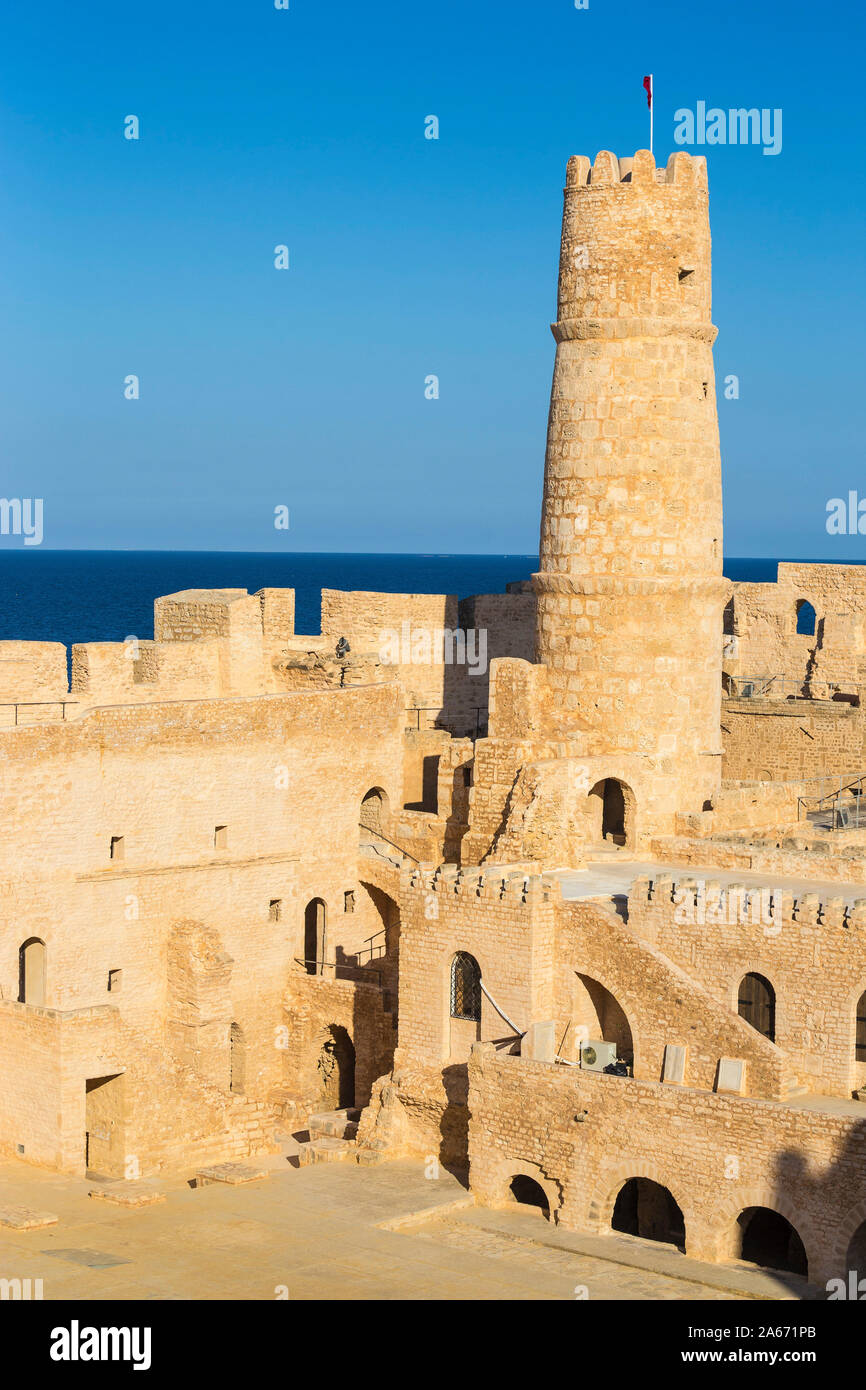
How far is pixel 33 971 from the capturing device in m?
33.5

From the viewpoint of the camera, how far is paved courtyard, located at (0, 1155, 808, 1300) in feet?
86.3

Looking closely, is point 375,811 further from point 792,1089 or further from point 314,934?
point 792,1089

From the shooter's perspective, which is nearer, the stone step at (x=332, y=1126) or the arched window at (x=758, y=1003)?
the arched window at (x=758, y=1003)

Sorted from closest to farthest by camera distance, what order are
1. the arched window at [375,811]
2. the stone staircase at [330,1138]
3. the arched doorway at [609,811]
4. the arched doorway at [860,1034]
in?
the arched doorway at [860,1034] < the stone staircase at [330,1138] < the arched doorway at [609,811] < the arched window at [375,811]

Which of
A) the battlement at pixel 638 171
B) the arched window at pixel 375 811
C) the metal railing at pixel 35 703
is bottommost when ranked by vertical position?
the arched window at pixel 375 811

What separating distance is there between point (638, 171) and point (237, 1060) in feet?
52.0

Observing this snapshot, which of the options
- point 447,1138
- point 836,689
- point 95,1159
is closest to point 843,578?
point 836,689

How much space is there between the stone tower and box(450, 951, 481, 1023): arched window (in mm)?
5017

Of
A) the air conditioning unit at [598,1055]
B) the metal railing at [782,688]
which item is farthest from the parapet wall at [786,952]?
the metal railing at [782,688]

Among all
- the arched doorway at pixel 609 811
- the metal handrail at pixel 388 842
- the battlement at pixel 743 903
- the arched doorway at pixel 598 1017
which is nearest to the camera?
the battlement at pixel 743 903

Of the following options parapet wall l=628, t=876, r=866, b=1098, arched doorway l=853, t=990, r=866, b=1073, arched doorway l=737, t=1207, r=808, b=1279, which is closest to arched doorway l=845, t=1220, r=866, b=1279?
arched doorway l=737, t=1207, r=808, b=1279

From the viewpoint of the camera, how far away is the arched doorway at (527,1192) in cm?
3069

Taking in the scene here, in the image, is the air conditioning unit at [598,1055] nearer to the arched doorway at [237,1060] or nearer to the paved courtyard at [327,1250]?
the paved courtyard at [327,1250]

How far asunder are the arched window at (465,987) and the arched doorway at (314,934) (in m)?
5.27
